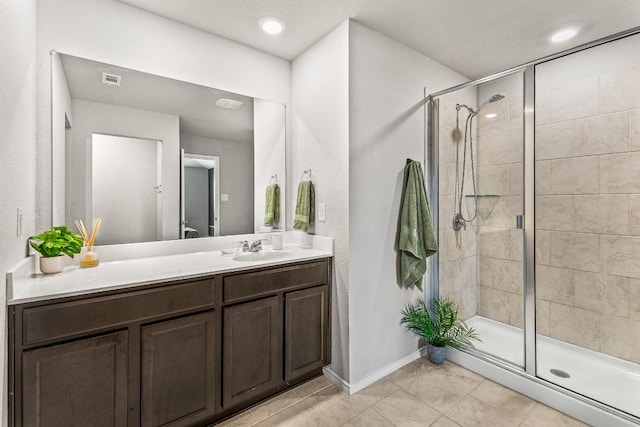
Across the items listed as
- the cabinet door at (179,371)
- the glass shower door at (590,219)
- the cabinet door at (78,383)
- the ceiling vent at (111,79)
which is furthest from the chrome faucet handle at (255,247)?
the glass shower door at (590,219)

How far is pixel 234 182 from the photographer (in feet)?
7.88

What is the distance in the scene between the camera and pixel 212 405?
166 cm

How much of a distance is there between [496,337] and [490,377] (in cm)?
52

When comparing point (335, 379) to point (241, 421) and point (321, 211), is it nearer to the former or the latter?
point (241, 421)

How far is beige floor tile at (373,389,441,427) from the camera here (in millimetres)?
1774

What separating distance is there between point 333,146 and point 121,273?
1.53m

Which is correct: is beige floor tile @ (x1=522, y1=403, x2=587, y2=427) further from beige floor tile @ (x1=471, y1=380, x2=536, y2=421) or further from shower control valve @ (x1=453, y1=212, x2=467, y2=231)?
shower control valve @ (x1=453, y1=212, x2=467, y2=231)

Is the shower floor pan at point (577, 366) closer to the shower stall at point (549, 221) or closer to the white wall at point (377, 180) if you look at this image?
the shower stall at point (549, 221)

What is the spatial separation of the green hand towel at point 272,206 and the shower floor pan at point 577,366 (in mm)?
1970

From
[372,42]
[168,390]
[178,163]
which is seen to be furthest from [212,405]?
[372,42]

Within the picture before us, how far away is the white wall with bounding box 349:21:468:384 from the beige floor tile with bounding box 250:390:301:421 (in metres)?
0.42

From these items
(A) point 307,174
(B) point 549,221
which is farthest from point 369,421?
(B) point 549,221

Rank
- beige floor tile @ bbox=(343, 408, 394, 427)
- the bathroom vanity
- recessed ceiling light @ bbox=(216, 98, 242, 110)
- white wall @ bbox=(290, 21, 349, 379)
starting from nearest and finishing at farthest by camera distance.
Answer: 1. the bathroom vanity
2. beige floor tile @ bbox=(343, 408, 394, 427)
3. white wall @ bbox=(290, 21, 349, 379)
4. recessed ceiling light @ bbox=(216, 98, 242, 110)

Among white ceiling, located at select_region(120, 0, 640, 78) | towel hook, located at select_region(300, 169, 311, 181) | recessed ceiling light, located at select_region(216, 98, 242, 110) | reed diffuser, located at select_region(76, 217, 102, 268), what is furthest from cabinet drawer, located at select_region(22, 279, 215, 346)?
white ceiling, located at select_region(120, 0, 640, 78)
